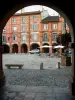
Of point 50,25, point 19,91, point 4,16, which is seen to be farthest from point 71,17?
point 50,25

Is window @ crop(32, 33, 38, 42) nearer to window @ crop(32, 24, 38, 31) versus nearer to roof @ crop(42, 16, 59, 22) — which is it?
window @ crop(32, 24, 38, 31)

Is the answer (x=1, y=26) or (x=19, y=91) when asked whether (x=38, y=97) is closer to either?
(x=19, y=91)

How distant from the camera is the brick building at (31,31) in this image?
6397 centimetres

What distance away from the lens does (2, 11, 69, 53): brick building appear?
64.0 m

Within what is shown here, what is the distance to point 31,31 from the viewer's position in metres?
66.3

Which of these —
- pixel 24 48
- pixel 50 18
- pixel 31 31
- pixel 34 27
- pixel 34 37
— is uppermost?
pixel 50 18

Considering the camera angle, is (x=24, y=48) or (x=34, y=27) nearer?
(x=34, y=27)

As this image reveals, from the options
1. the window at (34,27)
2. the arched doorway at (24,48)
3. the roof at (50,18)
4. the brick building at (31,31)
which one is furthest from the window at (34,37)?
the roof at (50,18)

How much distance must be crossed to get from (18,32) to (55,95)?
59.4 meters

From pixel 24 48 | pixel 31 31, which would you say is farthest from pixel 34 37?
pixel 24 48

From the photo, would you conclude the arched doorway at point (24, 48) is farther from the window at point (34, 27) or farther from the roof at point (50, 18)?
the roof at point (50, 18)

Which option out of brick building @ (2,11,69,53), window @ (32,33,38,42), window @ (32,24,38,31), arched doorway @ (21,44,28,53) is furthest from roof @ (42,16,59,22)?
arched doorway @ (21,44,28,53)

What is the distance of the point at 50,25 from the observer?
64.2 meters

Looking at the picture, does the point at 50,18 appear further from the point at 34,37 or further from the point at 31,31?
the point at 34,37
